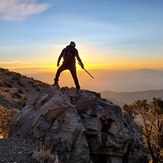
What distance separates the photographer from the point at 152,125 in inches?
1476

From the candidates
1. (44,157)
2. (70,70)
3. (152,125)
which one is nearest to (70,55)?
(70,70)

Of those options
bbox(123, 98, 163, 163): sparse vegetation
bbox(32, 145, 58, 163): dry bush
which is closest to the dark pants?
bbox(32, 145, 58, 163): dry bush

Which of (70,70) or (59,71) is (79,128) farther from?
(59,71)

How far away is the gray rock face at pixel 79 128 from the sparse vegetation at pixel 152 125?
17.0 metres

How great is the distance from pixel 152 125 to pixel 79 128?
22959 millimetres

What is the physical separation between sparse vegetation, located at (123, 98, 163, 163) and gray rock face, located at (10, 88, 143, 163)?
670 inches

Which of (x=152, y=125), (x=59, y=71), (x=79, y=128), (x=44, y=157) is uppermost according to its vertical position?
(x=59, y=71)

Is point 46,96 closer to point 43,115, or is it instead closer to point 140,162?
point 43,115

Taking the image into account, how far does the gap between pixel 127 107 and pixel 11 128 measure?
2688 cm

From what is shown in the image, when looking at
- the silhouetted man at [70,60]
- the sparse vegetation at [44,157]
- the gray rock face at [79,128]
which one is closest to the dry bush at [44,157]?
the sparse vegetation at [44,157]

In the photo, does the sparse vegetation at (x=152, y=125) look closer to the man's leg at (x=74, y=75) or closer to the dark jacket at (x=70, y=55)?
the man's leg at (x=74, y=75)

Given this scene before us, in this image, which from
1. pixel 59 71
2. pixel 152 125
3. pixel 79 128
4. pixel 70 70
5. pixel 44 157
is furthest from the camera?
pixel 152 125

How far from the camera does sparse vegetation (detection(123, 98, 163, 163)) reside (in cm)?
3503

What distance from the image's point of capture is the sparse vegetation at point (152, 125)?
35031mm
